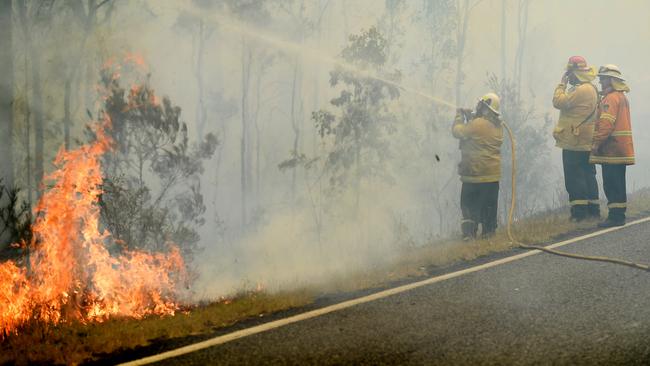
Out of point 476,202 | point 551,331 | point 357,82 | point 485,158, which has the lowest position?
point 551,331

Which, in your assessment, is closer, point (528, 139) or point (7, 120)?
point (7, 120)

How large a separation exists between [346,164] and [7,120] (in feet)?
48.9

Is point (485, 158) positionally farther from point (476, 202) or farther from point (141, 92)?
point (141, 92)

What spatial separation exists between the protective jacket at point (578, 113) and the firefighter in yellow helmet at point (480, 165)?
3.47 feet

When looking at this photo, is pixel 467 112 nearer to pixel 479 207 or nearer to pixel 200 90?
pixel 479 207

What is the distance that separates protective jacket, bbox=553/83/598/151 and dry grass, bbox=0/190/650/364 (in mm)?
2565

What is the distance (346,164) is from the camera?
78.8ft

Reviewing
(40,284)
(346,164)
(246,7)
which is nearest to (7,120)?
(40,284)

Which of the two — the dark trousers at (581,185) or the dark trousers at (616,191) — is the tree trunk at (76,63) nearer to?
the dark trousers at (581,185)

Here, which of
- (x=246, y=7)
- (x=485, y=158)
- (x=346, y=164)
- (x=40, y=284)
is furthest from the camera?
(x=246, y=7)

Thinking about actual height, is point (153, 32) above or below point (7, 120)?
above

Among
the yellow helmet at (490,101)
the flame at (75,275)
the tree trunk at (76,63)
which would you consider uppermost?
the tree trunk at (76,63)

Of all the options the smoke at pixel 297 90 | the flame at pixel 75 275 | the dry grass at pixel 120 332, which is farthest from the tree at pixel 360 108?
the dry grass at pixel 120 332

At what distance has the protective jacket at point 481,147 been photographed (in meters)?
9.81
